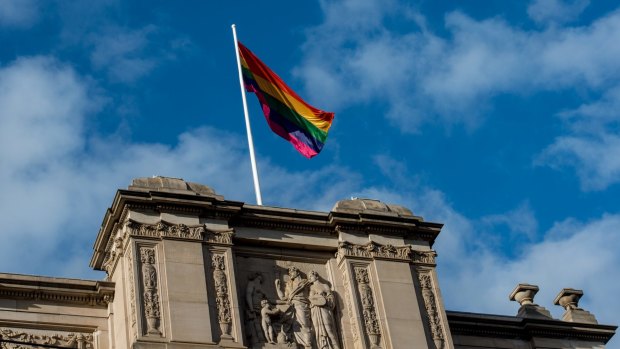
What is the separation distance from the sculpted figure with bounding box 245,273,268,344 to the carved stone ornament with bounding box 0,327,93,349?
3.74 m

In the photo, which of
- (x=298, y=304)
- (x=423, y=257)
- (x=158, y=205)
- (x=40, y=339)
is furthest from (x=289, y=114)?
(x=40, y=339)

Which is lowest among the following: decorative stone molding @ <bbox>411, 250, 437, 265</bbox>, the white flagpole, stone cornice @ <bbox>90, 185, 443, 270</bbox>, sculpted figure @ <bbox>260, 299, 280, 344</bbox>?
sculpted figure @ <bbox>260, 299, 280, 344</bbox>

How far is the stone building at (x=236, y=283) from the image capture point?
3206cm

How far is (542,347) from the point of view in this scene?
3744 cm

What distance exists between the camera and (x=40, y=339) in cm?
3234

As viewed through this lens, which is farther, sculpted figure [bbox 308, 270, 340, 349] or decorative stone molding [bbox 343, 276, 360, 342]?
decorative stone molding [bbox 343, 276, 360, 342]

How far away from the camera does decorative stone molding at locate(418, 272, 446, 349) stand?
34.2 metres

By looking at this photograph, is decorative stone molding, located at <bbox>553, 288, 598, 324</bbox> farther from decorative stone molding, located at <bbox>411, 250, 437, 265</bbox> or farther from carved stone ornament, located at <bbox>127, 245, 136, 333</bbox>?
carved stone ornament, located at <bbox>127, 245, 136, 333</bbox>

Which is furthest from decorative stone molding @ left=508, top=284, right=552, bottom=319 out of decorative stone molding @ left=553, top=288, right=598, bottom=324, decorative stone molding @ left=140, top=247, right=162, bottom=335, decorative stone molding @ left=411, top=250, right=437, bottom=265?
decorative stone molding @ left=140, top=247, right=162, bottom=335

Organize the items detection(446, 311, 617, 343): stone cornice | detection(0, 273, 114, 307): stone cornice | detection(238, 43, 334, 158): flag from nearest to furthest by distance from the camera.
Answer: detection(0, 273, 114, 307): stone cornice < detection(446, 311, 617, 343): stone cornice < detection(238, 43, 334, 158): flag

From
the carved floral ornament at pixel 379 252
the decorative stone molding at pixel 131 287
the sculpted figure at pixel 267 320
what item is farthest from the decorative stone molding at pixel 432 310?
the decorative stone molding at pixel 131 287

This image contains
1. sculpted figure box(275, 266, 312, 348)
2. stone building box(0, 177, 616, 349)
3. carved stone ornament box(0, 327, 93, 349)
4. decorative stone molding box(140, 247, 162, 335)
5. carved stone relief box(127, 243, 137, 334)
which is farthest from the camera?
sculpted figure box(275, 266, 312, 348)

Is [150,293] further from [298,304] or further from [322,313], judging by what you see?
[322,313]

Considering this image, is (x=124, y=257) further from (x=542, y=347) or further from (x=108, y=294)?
(x=542, y=347)
